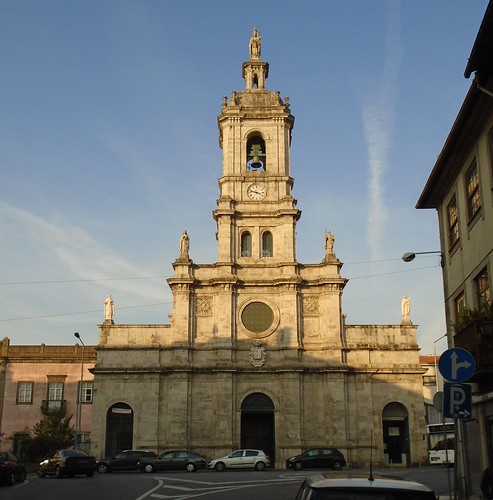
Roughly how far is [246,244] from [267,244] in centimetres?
156

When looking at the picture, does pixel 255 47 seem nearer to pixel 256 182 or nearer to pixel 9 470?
pixel 256 182

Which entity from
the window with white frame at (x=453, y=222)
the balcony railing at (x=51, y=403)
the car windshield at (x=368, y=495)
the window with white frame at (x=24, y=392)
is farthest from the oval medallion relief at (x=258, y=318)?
the car windshield at (x=368, y=495)

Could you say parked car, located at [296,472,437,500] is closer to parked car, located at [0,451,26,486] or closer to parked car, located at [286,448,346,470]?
parked car, located at [0,451,26,486]

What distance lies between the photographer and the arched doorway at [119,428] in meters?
47.3

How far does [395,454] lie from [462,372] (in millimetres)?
37654

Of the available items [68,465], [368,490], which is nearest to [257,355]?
[68,465]

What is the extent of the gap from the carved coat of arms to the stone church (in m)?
0.07

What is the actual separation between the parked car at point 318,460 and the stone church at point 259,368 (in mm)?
3745

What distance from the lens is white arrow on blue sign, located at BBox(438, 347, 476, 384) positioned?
11844mm

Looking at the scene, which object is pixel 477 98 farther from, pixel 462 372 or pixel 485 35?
pixel 462 372

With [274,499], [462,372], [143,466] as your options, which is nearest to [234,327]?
[143,466]

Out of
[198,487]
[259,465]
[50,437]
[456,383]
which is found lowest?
[198,487]

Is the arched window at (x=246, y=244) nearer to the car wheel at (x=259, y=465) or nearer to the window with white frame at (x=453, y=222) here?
the car wheel at (x=259, y=465)

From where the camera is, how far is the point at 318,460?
138 feet
